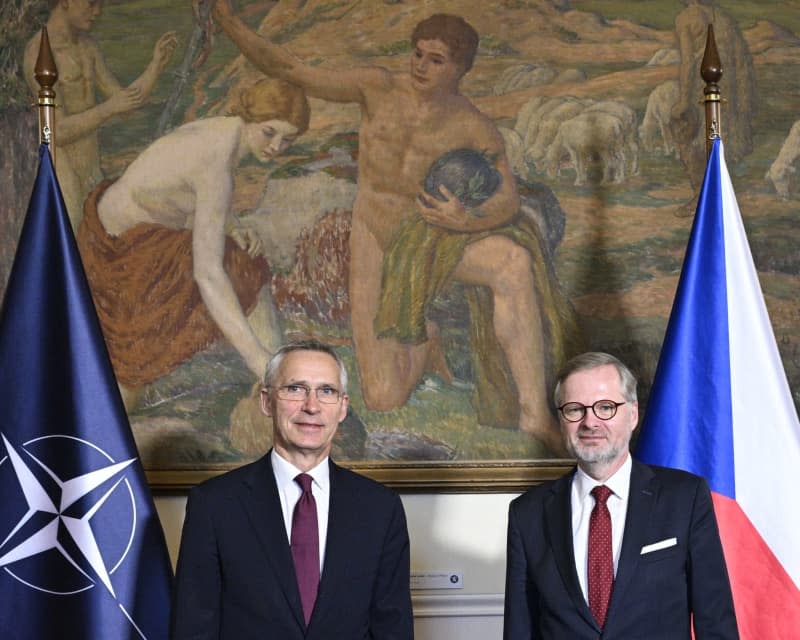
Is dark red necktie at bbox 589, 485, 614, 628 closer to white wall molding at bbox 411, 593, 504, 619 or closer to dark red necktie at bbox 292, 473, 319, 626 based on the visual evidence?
dark red necktie at bbox 292, 473, 319, 626

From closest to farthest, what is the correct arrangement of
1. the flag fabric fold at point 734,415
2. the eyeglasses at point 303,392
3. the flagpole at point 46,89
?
the eyeglasses at point 303,392
the flag fabric fold at point 734,415
the flagpole at point 46,89

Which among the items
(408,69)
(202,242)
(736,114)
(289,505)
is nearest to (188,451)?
(202,242)

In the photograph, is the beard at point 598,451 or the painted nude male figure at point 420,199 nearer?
the beard at point 598,451

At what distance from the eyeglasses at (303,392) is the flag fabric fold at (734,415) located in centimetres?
119

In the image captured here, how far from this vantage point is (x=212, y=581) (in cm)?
298

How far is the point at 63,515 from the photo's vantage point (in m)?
3.46

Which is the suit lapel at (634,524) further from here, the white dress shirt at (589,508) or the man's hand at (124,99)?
the man's hand at (124,99)

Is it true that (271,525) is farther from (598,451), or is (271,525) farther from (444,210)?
(444,210)

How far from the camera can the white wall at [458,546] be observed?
163 inches

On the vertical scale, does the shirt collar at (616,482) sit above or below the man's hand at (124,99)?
below

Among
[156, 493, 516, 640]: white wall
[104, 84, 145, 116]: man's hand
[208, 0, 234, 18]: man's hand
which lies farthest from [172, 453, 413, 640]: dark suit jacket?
[208, 0, 234, 18]: man's hand

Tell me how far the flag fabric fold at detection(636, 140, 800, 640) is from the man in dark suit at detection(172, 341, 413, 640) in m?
1.10

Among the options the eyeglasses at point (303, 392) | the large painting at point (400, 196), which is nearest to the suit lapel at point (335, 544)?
the eyeglasses at point (303, 392)

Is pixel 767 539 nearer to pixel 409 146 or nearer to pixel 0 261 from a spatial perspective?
pixel 409 146
